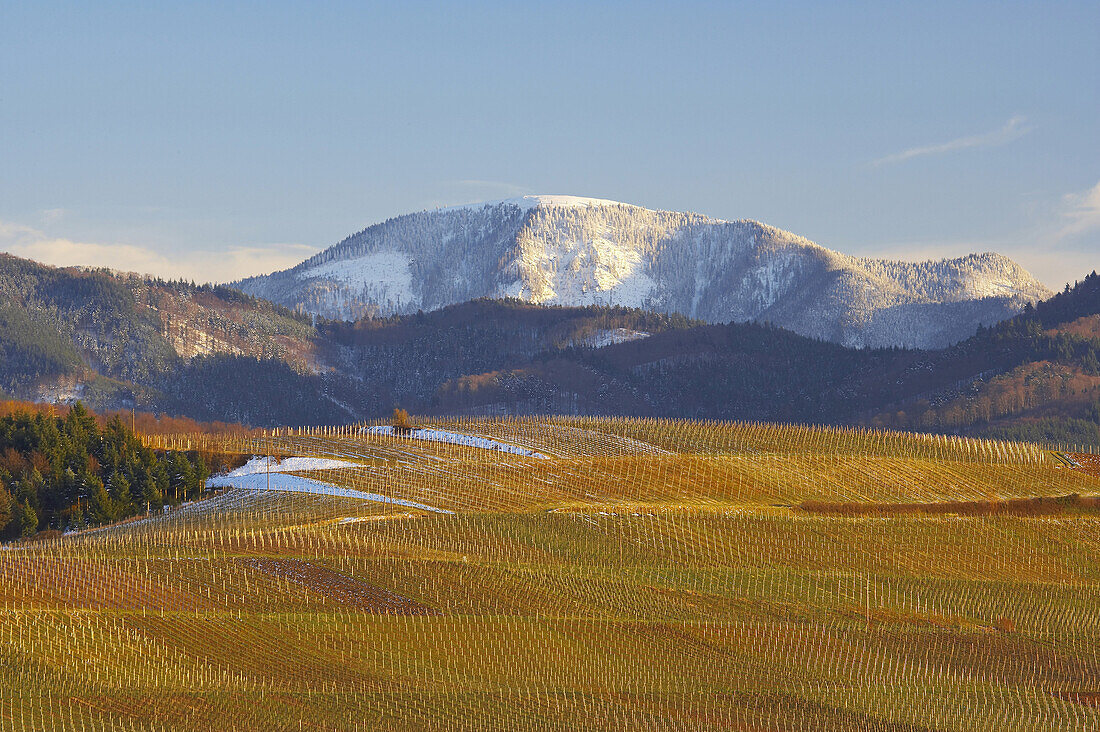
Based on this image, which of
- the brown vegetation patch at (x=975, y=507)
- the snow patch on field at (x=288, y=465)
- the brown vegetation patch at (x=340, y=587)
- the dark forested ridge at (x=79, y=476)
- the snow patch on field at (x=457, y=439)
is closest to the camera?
the brown vegetation patch at (x=340, y=587)

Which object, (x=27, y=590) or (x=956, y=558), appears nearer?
(x=27, y=590)

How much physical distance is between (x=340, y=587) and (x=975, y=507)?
60880 millimetres

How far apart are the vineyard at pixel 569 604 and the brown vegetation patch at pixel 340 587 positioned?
0.25 meters

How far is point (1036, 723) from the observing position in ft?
171

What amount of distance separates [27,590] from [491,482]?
52.5 metres

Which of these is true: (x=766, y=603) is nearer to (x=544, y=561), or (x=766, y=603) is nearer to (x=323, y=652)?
(x=544, y=561)

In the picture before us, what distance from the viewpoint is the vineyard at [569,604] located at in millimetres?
52969

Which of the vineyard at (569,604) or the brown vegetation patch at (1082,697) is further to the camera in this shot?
the brown vegetation patch at (1082,697)

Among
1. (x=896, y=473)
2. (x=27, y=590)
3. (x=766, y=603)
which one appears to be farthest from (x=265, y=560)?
(x=896, y=473)

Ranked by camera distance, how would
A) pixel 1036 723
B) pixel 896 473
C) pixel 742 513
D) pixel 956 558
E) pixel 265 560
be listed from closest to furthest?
pixel 1036 723, pixel 265 560, pixel 956 558, pixel 742 513, pixel 896 473

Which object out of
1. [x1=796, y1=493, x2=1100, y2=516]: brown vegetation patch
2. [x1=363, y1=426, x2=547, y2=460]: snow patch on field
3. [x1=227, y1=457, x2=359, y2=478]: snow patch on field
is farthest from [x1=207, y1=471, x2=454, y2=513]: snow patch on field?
[x1=796, y1=493, x2=1100, y2=516]: brown vegetation patch

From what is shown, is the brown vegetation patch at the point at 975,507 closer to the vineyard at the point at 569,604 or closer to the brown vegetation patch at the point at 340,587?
the vineyard at the point at 569,604

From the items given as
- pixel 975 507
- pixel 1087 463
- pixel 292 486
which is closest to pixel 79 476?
pixel 292 486

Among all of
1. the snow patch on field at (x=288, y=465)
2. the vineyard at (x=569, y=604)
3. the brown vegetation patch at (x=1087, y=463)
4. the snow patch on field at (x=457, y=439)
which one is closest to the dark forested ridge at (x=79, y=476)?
the snow patch on field at (x=288, y=465)
